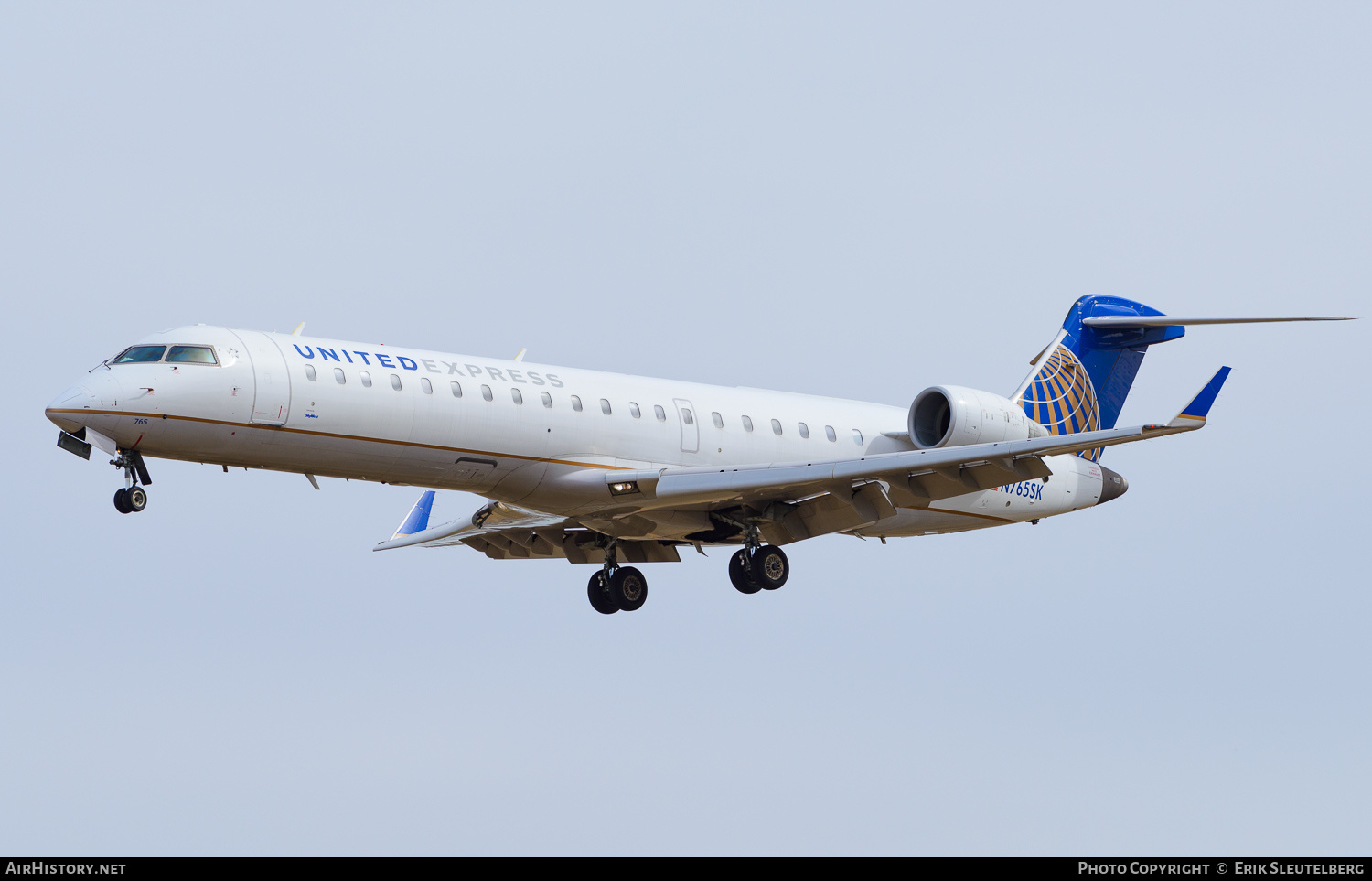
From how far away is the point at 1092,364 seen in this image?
3100 cm

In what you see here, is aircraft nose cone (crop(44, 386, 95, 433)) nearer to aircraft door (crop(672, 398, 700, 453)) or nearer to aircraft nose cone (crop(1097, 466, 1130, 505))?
aircraft door (crop(672, 398, 700, 453))

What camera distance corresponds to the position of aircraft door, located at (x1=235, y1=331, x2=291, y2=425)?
72.5 feet

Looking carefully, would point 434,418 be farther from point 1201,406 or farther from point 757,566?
point 1201,406

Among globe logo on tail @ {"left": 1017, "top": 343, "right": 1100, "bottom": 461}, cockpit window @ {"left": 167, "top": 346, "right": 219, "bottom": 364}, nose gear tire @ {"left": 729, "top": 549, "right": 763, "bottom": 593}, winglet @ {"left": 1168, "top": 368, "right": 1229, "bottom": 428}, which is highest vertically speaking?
globe logo on tail @ {"left": 1017, "top": 343, "right": 1100, "bottom": 461}

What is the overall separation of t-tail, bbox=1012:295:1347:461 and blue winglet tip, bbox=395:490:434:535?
10.8 metres

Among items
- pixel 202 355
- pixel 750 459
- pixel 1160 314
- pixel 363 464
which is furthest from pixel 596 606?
pixel 1160 314

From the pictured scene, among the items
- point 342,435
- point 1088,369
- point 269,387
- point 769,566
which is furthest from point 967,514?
point 269,387

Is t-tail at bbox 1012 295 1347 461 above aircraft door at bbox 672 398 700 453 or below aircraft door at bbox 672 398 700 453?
above

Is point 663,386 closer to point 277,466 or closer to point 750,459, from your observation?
point 750,459

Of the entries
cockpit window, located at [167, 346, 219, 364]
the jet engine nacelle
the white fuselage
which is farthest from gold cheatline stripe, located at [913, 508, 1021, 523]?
cockpit window, located at [167, 346, 219, 364]

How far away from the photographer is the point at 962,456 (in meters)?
24.1

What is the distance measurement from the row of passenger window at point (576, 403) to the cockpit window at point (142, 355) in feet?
6.13

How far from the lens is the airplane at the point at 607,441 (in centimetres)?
2202

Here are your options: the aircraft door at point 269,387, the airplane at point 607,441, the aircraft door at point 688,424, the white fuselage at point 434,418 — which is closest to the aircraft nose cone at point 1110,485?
the airplane at point 607,441
